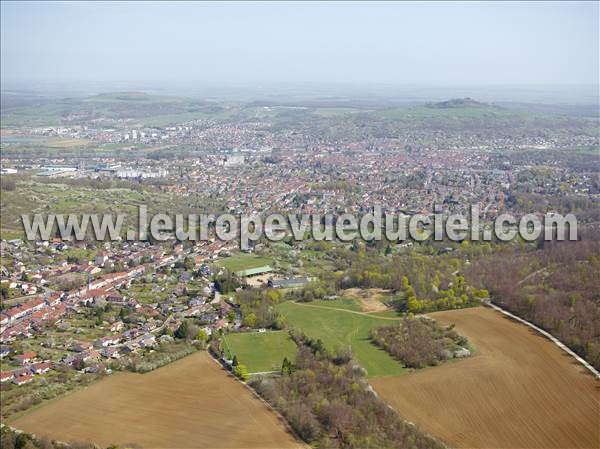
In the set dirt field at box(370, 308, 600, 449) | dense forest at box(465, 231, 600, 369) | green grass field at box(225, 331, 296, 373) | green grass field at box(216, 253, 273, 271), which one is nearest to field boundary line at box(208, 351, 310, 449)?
green grass field at box(225, 331, 296, 373)

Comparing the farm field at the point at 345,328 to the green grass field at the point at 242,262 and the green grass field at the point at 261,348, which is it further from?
the green grass field at the point at 242,262

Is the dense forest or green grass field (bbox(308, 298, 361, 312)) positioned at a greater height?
the dense forest

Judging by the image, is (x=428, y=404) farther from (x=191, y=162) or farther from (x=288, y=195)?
(x=191, y=162)

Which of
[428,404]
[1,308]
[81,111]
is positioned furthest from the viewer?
[81,111]

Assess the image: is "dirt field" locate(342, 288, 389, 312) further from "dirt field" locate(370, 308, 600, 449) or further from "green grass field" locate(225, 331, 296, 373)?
"dirt field" locate(370, 308, 600, 449)

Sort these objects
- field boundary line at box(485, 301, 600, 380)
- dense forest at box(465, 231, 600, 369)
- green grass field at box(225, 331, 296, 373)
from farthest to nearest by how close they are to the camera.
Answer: dense forest at box(465, 231, 600, 369), green grass field at box(225, 331, 296, 373), field boundary line at box(485, 301, 600, 380)

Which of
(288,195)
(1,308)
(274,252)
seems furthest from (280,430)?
(288,195)
